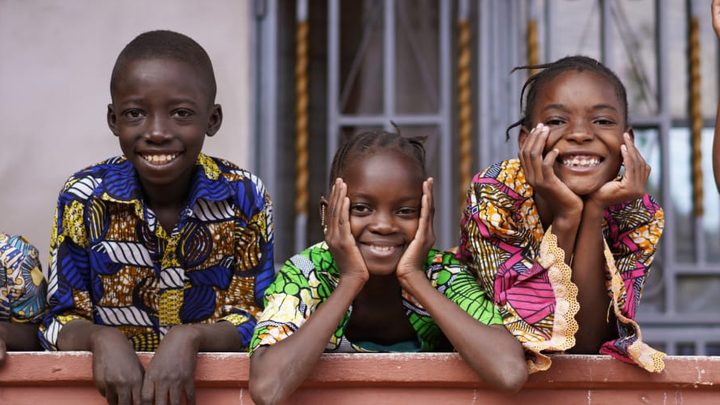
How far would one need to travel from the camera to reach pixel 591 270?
248 cm

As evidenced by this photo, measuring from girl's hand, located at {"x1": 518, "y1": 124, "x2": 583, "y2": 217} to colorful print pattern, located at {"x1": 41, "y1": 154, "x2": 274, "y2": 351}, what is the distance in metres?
0.80

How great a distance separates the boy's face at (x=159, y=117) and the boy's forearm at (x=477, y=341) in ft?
2.45

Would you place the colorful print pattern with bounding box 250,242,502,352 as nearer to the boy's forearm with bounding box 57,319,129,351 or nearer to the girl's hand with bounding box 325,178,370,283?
the girl's hand with bounding box 325,178,370,283

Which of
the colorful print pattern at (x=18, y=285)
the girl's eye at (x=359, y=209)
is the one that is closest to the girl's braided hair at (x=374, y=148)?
the girl's eye at (x=359, y=209)

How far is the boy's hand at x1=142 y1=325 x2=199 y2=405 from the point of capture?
2.24m

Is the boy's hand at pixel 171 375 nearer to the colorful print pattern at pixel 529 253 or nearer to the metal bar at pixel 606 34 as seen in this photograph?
the colorful print pattern at pixel 529 253

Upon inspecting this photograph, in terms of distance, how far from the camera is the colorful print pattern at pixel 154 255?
2.74 meters

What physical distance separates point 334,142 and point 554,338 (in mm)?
2243

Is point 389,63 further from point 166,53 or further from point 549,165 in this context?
point 549,165

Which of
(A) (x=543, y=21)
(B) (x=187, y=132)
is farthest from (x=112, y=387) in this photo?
(A) (x=543, y=21)

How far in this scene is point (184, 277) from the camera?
284 cm

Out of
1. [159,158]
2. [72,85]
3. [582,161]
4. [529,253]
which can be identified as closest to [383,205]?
[529,253]

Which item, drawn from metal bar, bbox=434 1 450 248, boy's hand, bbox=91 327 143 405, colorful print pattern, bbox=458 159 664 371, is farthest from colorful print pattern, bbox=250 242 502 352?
metal bar, bbox=434 1 450 248

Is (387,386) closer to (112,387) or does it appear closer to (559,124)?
(112,387)
